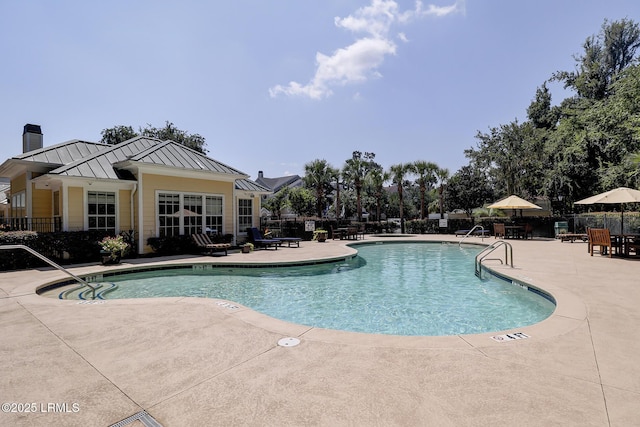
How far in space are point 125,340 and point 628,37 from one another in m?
40.7

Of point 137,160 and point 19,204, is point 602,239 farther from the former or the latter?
point 19,204

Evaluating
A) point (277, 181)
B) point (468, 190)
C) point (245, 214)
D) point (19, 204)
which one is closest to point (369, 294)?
point (245, 214)

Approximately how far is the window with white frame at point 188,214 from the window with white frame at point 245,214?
5.44 ft

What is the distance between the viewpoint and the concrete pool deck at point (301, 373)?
226cm

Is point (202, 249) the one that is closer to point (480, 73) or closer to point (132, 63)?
point (132, 63)

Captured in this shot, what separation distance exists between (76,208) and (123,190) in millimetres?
1626

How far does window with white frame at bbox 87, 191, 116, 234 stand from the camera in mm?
11258

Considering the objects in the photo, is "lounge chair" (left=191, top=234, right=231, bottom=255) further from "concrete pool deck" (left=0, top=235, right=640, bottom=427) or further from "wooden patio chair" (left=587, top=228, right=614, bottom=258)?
"wooden patio chair" (left=587, top=228, right=614, bottom=258)

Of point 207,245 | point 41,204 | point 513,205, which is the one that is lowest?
point 207,245

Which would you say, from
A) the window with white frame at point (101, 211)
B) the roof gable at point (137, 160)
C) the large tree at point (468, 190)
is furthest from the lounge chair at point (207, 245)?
the large tree at point (468, 190)

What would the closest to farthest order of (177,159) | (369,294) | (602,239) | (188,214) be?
(369,294)
(602,239)
(188,214)
(177,159)

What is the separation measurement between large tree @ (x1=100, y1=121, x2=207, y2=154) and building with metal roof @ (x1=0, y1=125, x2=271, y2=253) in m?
16.3

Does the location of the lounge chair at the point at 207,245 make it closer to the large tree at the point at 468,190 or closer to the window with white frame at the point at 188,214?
the window with white frame at the point at 188,214

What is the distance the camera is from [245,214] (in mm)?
16500
